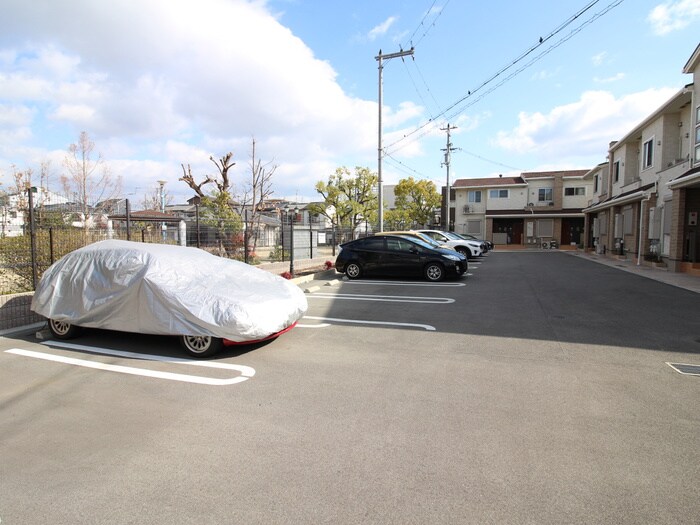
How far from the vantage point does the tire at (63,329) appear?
576 centimetres

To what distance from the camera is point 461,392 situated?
4.00 meters

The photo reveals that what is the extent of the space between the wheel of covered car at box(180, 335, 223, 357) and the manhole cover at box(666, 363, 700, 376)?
5.24 m

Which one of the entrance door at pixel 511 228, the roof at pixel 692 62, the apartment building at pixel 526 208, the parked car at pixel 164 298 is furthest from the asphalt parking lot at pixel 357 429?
the entrance door at pixel 511 228

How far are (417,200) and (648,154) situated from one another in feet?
80.8

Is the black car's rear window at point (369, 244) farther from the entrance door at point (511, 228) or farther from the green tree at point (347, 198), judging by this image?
the entrance door at point (511, 228)

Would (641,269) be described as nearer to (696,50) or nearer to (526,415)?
(696,50)

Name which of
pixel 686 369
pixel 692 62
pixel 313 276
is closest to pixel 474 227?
pixel 692 62

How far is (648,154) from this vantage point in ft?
60.1

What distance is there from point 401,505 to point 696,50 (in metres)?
17.8

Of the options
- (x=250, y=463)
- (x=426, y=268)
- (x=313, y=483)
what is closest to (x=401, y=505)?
(x=313, y=483)

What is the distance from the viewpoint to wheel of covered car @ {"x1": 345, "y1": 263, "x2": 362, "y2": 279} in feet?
A: 42.0

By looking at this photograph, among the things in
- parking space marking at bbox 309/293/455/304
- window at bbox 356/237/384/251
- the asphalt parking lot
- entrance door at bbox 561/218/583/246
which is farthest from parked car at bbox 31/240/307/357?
entrance door at bbox 561/218/583/246

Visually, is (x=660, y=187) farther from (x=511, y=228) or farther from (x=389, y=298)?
(x=511, y=228)

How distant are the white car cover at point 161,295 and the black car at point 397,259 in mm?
6724
